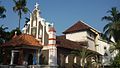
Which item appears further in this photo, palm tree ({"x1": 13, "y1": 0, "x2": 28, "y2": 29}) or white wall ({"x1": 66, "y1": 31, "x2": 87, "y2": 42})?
palm tree ({"x1": 13, "y1": 0, "x2": 28, "y2": 29})

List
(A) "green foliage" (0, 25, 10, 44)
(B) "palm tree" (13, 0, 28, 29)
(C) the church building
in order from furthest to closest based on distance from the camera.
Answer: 1. (B) "palm tree" (13, 0, 28, 29)
2. (A) "green foliage" (0, 25, 10, 44)
3. (C) the church building

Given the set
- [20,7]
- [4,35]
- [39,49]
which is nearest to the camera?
[39,49]

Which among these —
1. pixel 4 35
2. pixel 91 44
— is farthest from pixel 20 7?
pixel 91 44

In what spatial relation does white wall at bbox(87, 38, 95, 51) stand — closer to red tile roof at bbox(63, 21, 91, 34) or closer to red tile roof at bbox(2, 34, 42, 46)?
red tile roof at bbox(63, 21, 91, 34)

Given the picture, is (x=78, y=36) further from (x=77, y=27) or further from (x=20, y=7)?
(x=20, y=7)

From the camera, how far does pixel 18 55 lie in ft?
116

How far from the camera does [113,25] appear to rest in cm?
4972

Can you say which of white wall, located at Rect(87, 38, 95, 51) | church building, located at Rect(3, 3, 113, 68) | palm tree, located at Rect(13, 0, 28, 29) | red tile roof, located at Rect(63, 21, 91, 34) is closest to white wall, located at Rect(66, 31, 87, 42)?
red tile roof, located at Rect(63, 21, 91, 34)

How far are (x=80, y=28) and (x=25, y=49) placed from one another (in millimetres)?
18525

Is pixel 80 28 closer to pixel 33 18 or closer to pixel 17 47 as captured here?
pixel 33 18

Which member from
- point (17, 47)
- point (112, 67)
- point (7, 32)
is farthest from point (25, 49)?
point (112, 67)

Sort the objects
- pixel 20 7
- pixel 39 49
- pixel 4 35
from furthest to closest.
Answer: pixel 20 7
pixel 4 35
pixel 39 49

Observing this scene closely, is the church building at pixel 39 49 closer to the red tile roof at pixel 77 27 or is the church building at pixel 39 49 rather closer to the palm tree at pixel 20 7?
the red tile roof at pixel 77 27

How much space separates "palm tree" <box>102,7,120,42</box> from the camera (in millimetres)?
49244
